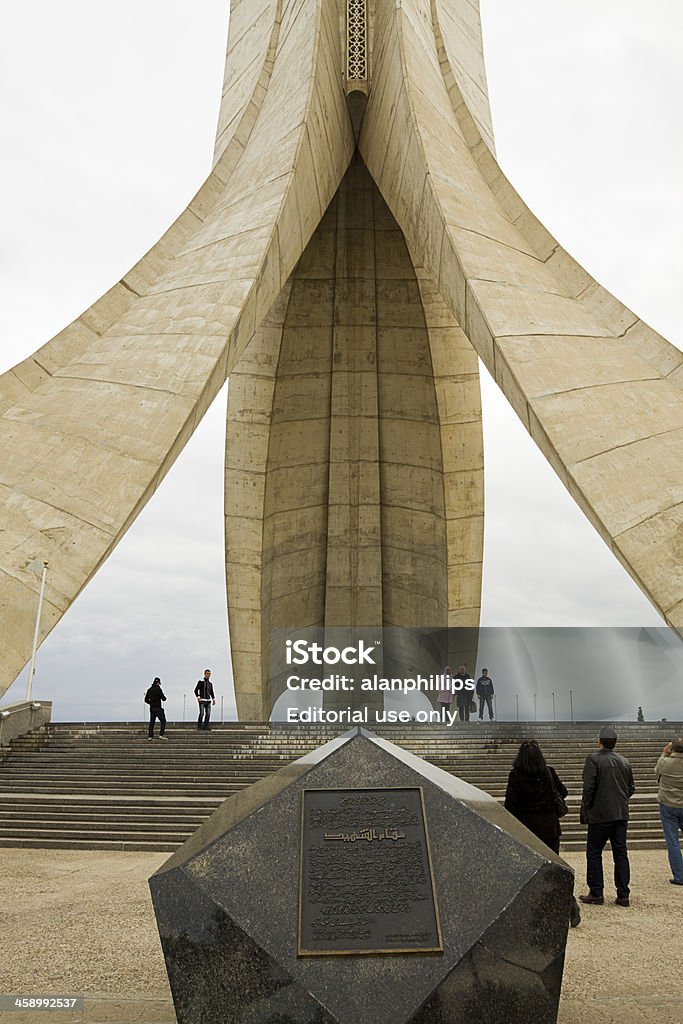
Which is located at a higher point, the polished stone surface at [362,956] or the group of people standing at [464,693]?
the group of people standing at [464,693]

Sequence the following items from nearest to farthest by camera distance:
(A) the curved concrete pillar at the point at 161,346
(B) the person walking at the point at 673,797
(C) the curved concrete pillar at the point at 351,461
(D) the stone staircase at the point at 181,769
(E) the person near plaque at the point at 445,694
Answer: (B) the person walking at the point at 673,797 → (D) the stone staircase at the point at 181,769 → (A) the curved concrete pillar at the point at 161,346 → (E) the person near plaque at the point at 445,694 → (C) the curved concrete pillar at the point at 351,461

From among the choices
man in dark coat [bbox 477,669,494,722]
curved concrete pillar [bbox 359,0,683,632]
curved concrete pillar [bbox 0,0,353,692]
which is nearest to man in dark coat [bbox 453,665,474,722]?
man in dark coat [bbox 477,669,494,722]

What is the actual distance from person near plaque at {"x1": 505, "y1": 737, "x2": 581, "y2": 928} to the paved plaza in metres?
0.31

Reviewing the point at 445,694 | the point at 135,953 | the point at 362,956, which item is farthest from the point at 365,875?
the point at 445,694

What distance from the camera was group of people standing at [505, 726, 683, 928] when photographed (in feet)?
10.1

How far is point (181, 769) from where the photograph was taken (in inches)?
288

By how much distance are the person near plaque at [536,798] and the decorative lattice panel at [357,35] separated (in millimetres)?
10304

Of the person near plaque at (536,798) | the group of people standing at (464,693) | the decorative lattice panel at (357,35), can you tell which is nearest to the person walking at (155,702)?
the group of people standing at (464,693)

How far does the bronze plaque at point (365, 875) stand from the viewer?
6.03 ft

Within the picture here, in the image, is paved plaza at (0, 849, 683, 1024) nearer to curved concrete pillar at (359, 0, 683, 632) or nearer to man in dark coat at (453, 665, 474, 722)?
curved concrete pillar at (359, 0, 683, 632)

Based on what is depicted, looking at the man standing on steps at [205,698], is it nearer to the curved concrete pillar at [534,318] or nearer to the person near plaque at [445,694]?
the person near plaque at [445,694]

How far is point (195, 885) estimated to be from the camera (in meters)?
1.92

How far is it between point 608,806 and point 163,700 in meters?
6.10

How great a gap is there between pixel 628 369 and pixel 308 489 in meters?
7.55
